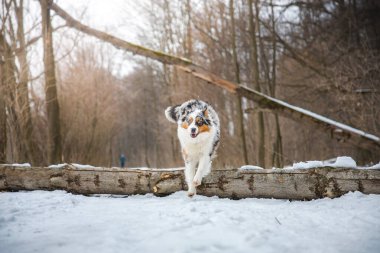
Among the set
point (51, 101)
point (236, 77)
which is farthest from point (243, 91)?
point (51, 101)

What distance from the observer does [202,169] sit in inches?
185

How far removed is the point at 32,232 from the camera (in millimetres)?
3021

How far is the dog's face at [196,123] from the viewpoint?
4523 millimetres

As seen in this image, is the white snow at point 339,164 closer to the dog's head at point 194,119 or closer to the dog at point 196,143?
the dog at point 196,143

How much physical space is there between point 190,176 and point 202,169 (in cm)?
22

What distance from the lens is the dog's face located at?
4.52 metres

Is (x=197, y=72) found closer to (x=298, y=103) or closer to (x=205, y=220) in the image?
(x=205, y=220)

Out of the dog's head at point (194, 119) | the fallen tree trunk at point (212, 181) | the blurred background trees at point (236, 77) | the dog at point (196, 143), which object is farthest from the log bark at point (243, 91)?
the fallen tree trunk at point (212, 181)

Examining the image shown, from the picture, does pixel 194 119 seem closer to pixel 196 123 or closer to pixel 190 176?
pixel 196 123

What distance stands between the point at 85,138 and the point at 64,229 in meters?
13.8

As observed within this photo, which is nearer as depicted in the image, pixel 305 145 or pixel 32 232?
pixel 32 232

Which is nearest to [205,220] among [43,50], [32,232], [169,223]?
[169,223]

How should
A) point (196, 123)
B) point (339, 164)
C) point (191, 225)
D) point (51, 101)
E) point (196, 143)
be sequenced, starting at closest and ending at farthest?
point (191, 225) → point (339, 164) → point (196, 123) → point (196, 143) → point (51, 101)

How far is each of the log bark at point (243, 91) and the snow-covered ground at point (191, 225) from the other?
3.39 metres
